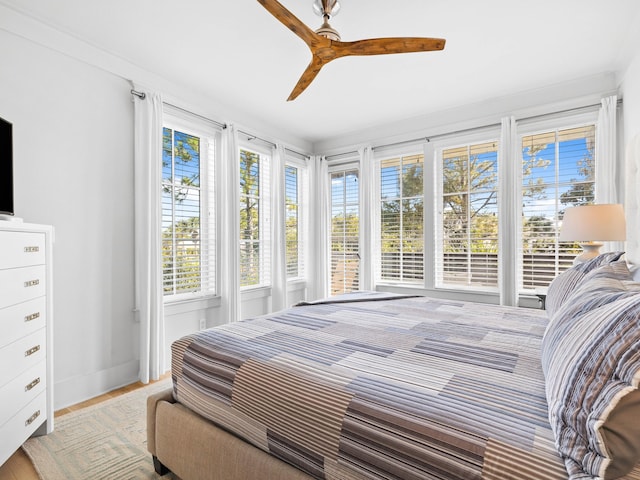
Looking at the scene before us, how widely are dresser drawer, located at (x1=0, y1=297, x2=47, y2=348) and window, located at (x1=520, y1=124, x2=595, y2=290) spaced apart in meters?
3.96

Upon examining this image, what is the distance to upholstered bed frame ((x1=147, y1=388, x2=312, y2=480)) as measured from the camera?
1169mm

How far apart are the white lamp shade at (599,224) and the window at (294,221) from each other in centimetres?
308

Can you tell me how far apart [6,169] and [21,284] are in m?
0.69

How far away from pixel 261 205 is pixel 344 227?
1.23 m

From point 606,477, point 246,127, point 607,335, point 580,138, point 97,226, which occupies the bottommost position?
point 606,477

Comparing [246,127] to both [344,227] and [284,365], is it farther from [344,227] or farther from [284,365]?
[284,365]

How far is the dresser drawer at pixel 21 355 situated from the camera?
160cm

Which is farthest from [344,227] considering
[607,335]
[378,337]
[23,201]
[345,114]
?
[607,335]

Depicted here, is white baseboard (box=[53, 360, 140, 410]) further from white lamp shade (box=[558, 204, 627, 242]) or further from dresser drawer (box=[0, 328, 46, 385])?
white lamp shade (box=[558, 204, 627, 242])

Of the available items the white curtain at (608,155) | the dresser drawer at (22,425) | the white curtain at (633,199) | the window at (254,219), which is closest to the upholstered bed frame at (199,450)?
the dresser drawer at (22,425)

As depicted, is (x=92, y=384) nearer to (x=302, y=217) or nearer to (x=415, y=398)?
(x=415, y=398)

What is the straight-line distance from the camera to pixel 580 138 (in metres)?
3.14

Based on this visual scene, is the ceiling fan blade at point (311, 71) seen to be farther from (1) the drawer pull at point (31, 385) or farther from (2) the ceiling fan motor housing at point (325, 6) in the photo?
(1) the drawer pull at point (31, 385)

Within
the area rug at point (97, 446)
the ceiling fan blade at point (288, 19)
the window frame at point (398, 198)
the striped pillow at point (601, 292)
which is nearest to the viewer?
the striped pillow at point (601, 292)
